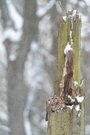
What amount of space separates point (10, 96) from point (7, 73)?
46 centimetres

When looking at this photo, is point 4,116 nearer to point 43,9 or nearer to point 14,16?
point 14,16

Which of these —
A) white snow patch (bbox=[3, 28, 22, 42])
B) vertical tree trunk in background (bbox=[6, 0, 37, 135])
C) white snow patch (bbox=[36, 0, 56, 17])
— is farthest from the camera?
white snow patch (bbox=[3, 28, 22, 42])

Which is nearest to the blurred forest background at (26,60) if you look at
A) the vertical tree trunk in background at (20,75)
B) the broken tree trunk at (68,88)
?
the vertical tree trunk in background at (20,75)

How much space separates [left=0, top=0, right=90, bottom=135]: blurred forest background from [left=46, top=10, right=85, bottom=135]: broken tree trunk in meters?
5.75

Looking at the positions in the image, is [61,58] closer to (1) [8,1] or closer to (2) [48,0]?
(2) [48,0]

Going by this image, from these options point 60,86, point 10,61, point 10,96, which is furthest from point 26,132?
point 60,86

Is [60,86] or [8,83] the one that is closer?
[60,86]

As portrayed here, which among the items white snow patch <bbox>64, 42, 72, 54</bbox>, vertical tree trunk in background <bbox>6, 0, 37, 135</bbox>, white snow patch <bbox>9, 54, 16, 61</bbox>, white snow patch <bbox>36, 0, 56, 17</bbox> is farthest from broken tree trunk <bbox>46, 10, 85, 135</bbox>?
white snow patch <bbox>9, 54, 16, 61</bbox>

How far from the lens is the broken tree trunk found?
55.2 inches

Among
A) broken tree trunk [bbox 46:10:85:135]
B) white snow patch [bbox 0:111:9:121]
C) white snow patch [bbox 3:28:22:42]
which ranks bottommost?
broken tree trunk [bbox 46:10:85:135]

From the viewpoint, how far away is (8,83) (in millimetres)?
8117

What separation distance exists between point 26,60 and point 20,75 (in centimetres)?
35

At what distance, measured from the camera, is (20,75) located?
805cm

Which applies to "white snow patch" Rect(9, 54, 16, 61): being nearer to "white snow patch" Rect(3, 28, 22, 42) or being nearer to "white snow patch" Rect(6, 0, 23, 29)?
"white snow patch" Rect(3, 28, 22, 42)
